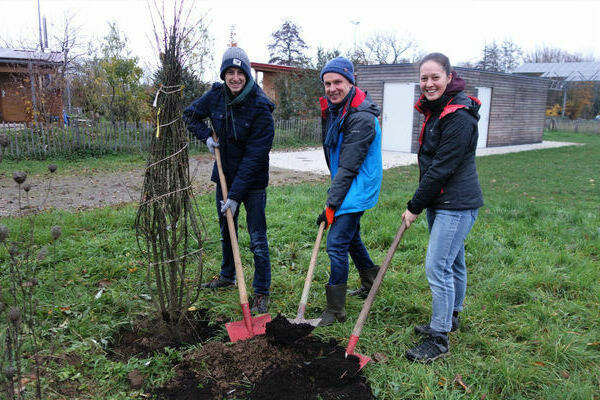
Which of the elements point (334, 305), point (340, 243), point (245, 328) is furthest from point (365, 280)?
point (245, 328)

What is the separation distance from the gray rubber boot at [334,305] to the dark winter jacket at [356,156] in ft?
1.92

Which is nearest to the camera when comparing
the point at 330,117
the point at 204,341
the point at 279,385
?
the point at 279,385

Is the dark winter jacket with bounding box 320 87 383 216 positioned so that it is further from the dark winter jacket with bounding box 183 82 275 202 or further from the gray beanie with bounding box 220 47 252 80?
the gray beanie with bounding box 220 47 252 80

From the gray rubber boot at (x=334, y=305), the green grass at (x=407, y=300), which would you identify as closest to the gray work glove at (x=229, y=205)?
the green grass at (x=407, y=300)

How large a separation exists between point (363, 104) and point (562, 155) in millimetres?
16784

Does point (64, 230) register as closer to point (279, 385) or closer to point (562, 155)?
point (279, 385)

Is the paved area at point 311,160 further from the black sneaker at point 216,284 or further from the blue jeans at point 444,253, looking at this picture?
the blue jeans at point 444,253

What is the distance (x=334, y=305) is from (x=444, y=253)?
994mm

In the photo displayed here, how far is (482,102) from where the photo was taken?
1942cm

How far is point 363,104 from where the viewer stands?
10.8 feet


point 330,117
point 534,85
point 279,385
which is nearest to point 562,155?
point 534,85

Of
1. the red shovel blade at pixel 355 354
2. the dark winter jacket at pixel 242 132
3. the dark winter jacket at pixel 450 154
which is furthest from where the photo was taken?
the dark winter jacket at pixel 242 132

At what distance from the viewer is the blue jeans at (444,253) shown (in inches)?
112

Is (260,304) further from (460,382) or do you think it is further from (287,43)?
(287,43)
